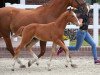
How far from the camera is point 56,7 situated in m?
12.5

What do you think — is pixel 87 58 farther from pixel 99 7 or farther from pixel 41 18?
pixel 41 18

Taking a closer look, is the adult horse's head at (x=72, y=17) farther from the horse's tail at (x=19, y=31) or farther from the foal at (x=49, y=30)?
the horse's tail at (x=19, y=31)

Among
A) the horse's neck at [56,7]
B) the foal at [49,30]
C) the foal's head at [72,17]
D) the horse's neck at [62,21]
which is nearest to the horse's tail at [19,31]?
the foal at [49,30]

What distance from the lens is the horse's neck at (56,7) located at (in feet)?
40.6

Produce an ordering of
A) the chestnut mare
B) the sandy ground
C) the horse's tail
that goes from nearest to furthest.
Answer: the sandy ground → the horse's tail → the chestnut mare

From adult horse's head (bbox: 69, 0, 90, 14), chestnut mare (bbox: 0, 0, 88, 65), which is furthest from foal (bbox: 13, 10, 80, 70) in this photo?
adult horse's head (bbox: 69, 0, 90, 14)

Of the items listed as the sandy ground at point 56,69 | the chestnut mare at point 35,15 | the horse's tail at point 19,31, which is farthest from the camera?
the chestnut mare at point 35,15

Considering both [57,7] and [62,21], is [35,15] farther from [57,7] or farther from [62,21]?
[62,21]

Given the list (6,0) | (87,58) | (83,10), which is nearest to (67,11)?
(83,10)

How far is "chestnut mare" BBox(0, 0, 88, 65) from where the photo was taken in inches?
487

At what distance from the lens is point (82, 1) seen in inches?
491

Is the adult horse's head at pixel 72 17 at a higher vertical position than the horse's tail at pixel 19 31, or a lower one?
higher

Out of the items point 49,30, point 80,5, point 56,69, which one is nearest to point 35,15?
point 49,30

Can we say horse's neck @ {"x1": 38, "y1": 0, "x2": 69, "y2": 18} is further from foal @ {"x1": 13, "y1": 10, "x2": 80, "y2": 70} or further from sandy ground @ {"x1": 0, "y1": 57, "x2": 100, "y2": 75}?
sandy ground @ {"x1": 0, "y1": 57, "x2": 100, "y2": 75}
